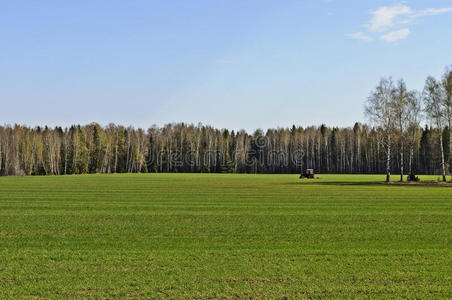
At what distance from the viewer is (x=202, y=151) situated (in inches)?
6280

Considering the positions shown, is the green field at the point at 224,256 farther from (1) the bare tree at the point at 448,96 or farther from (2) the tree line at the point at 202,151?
(2) the tree line at the point at 202,151

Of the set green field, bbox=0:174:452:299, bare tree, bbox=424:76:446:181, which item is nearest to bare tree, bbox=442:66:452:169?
bare tree, bbox=424:76:446:181

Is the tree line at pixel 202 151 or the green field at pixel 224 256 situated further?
the tree line at pixel 202 151

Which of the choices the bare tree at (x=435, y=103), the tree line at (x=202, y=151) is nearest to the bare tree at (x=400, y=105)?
the bare tree at (x=435, y=103)

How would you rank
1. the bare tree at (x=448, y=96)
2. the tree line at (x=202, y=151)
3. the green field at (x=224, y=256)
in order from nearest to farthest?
the green field at (x=224, y=256)
the bare tree at (x=448, y=96)
the tree line at (x=202, y=151)

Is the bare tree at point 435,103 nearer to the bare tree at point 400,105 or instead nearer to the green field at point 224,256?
the bare tree at point 400,105

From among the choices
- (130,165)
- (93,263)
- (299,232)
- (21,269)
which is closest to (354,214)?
(299,232)

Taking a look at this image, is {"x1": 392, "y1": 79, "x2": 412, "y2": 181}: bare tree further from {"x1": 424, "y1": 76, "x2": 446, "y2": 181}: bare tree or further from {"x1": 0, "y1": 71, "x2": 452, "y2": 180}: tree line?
{"x1": 0, "y1": 71, "x2": 452, "y2": 180}: tree line

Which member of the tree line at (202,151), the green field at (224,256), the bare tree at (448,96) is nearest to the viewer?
the green field at (224,256)

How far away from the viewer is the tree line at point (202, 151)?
12662cm

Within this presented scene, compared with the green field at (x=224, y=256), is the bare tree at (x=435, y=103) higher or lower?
higher

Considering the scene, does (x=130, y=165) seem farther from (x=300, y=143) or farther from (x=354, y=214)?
(x=354, y=214)

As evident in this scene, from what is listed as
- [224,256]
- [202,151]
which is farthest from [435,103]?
[202,151]

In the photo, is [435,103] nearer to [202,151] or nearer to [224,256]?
[224,256]
